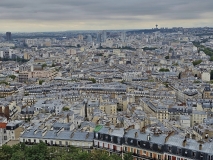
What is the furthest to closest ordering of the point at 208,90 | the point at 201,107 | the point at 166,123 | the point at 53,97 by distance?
the point at 208,90
the point at 53,97
the point at 201,107
the point at 166,123

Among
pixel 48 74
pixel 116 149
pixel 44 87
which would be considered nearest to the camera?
pixel 116 149

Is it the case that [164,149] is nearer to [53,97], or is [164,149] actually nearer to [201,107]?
[201,107]

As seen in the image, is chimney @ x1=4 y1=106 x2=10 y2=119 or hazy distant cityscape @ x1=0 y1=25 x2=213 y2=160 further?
chimney @ x1=4 y1=106 x2=10 y2=119

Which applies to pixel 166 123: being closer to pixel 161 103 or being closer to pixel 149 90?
pixel 161 103

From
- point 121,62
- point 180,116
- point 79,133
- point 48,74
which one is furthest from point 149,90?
point 121,62

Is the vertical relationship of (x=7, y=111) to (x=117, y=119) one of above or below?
above

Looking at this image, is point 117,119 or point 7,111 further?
point 7,111

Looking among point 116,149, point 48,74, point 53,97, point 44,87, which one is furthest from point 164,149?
point 48,74

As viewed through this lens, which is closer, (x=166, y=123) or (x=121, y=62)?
(x=166, y=123)

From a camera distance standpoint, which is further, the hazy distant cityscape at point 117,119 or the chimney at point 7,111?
the chimney at point 7,111
